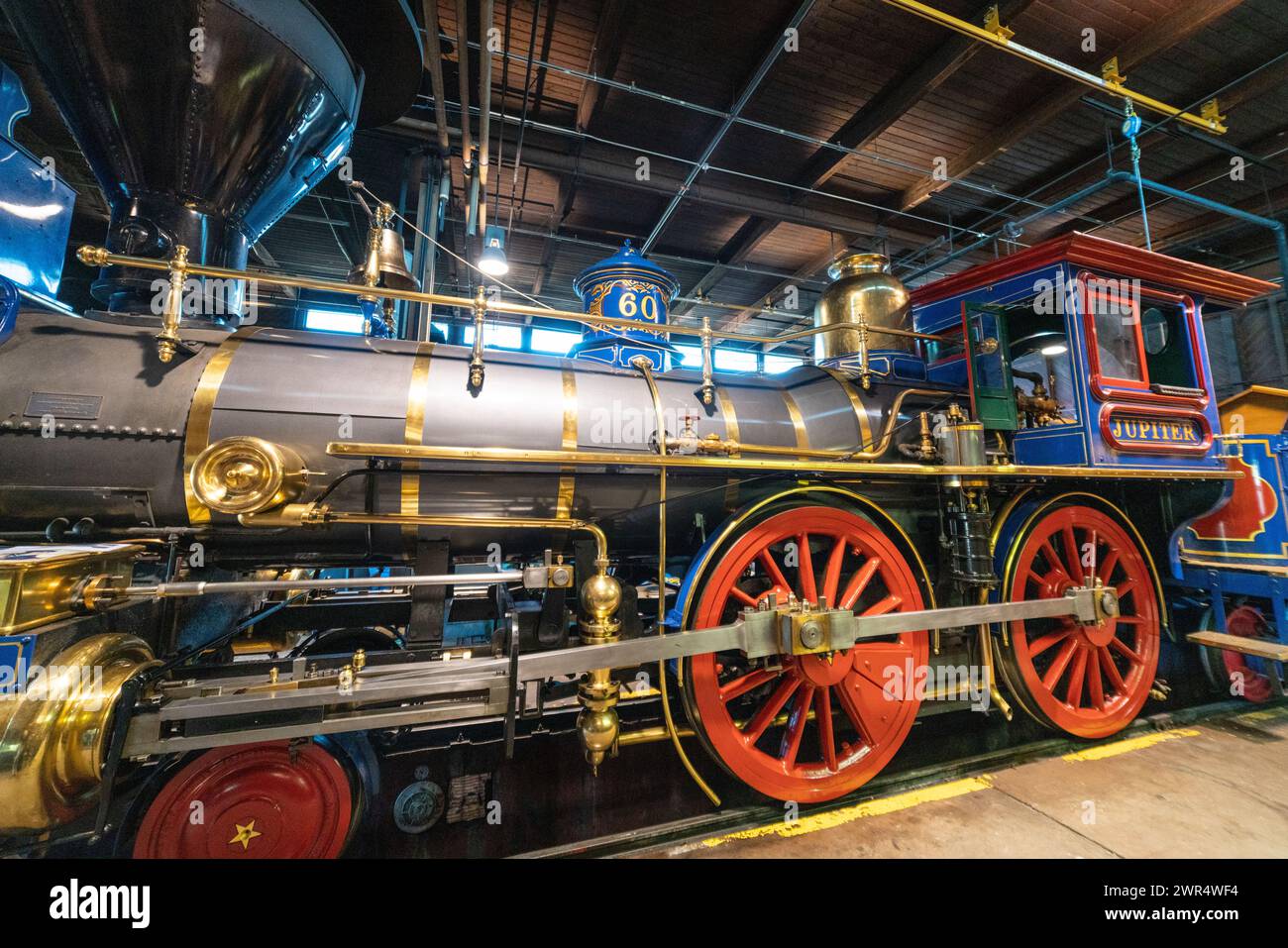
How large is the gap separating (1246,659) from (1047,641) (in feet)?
6.16

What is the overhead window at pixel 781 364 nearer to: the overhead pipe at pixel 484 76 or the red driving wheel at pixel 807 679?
the red driving wheel at pixel 807 679

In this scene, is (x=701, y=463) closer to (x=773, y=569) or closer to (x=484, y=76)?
(x=773, y=569)

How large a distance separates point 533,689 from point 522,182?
6.17m

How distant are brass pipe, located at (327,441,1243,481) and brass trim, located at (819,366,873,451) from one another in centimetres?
19

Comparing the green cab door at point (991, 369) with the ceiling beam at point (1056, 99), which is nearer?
the green cab door at point (991, 369)

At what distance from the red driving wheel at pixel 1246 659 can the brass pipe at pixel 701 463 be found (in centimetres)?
120

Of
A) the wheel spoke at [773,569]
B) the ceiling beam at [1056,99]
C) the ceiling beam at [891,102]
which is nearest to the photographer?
the wheel spoke at [773,569]

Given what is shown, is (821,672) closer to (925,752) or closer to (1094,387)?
(925,752)

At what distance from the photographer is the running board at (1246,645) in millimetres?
2633

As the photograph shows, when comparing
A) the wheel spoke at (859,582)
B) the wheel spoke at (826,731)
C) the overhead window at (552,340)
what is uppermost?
the overhead window at (552,340)

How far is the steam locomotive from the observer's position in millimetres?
1526

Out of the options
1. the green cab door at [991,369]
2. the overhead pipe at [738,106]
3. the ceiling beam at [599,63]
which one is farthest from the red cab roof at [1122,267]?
the ceiling beam at [599,63]

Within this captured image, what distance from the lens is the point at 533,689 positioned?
179cm

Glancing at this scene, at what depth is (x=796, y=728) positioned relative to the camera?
86.0 inches
